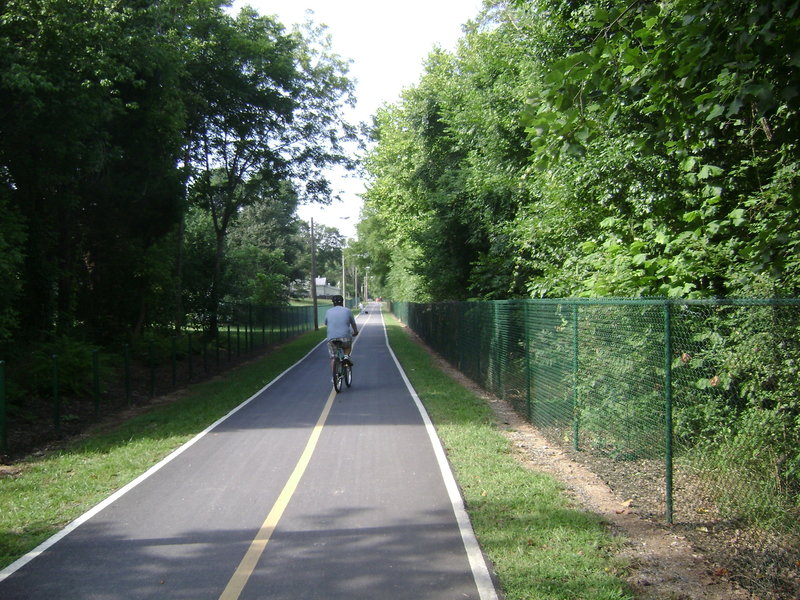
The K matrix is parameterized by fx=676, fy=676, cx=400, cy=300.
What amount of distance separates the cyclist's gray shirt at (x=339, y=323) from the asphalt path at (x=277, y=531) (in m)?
4.86

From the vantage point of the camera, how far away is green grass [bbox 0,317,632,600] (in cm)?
481

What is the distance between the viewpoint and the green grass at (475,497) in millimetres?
4809

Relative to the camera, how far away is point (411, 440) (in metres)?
9.49

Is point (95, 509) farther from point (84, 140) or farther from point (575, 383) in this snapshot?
point (84, 140)

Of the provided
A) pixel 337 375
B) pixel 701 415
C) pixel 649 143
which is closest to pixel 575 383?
pixel 701 415

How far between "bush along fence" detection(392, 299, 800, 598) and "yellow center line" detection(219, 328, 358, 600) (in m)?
3.35

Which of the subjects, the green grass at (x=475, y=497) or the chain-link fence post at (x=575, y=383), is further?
the chain-link fence post at (x=575, y=383)

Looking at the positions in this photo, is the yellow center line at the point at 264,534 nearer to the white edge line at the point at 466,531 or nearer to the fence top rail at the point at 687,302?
the white edge line at the point at 466,531

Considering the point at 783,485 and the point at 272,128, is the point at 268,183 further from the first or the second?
the point at 783,485

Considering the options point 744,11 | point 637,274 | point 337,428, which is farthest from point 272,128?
point 744,11

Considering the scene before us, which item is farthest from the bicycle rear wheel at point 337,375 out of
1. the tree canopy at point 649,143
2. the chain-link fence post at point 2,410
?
the chain-link fence post at point 2,410

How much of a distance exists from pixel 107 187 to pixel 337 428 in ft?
36.3

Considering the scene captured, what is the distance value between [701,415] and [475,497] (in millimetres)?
2290

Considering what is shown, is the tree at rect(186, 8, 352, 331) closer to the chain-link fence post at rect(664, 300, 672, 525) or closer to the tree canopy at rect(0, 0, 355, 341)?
the tree canopy at rect(0, 0, 355, 341)
